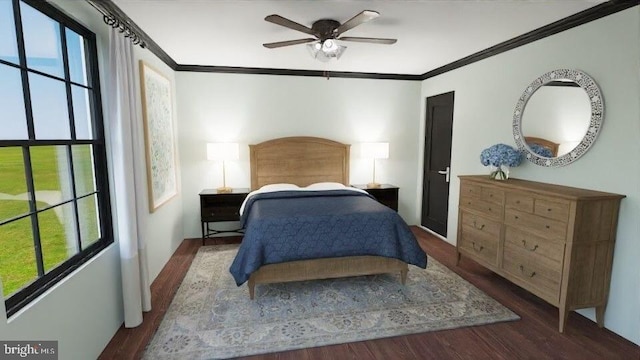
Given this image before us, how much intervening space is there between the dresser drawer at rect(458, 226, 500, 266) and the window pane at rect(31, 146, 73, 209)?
3.47 meters

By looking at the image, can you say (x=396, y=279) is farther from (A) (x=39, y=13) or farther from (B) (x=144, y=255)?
(A) (x=39, y=13)

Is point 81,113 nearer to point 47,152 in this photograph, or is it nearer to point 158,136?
point 47,152

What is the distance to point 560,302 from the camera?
2.29 meters

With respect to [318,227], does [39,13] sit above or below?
above

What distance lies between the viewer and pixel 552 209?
2.34 m

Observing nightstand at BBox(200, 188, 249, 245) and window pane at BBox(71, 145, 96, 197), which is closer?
window pane at BBox(71, 145, 96, 197)

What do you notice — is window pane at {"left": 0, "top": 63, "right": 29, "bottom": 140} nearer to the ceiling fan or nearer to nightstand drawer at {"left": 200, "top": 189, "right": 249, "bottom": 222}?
the ceiling fan

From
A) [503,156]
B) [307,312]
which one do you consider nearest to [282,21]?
[307,312]

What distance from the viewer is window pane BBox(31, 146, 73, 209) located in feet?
5.36

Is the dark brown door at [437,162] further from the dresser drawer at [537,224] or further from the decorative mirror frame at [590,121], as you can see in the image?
the dresser drawer at [537,224]

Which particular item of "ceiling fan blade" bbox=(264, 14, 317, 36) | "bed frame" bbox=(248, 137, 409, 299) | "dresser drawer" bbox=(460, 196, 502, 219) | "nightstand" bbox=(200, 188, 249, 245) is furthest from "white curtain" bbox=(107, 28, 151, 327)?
"dresser drawer" bbox=(460, 196, 502, 219)

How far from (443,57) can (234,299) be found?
3.66 metres

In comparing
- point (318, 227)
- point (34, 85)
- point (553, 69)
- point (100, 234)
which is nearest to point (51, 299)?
point (100, 234)

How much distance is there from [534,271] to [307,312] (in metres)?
1.92
